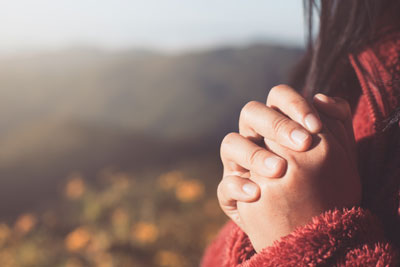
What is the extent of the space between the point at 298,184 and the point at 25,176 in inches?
75.7

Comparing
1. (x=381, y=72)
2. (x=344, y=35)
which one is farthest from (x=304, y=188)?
(x=344, y=35)

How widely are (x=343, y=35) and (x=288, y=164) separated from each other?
0.37 meters

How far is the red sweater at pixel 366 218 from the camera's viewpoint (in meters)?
0.40

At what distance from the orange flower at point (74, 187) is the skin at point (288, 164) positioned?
1.65 metres

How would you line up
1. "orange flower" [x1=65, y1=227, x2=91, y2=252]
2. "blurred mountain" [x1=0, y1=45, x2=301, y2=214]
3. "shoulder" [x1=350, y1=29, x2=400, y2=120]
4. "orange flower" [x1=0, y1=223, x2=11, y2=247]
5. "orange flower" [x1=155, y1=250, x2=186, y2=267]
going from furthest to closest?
"blurred mountain" [x1=0, y1=45, x2=301, y2=214]
"orange flower" [x1=0, y1=223, x2=11, y2=247]
"orange flower" [x1=65, y1=227, x2=91, y2=252]
"orange flower" [x1=155, y1=250, x2=186, y2=267]
"shoulder" [x1=350, y1=29, x2=400, y2=120]

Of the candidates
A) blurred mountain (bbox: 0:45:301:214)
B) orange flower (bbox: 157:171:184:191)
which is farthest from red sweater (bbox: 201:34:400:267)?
blurred mountain (bbox: 0:45:301:214)

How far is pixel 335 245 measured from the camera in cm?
40

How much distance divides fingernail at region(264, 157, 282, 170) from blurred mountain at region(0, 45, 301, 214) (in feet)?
5.61

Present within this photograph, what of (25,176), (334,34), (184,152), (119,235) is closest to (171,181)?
(184,152)

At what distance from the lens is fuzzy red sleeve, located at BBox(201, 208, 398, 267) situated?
1.29ft

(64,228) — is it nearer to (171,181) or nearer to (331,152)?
(171,181)

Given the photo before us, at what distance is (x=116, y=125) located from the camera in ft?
7.08

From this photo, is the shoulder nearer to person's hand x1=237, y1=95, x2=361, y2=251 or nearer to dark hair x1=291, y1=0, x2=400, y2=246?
dark hair x1=291, y1=0, x2=400, y2=246

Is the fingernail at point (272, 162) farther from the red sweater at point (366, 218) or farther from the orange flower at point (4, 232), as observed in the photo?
the orange flower at point (4, 232)
